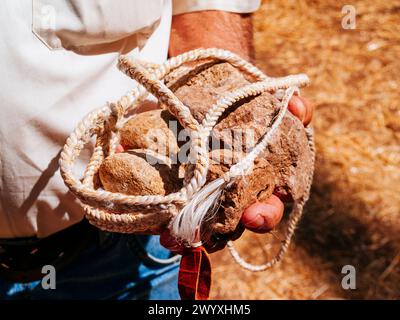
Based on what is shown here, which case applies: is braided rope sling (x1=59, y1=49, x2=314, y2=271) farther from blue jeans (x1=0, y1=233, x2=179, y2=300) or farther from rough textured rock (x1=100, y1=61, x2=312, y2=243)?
blue jeans (x1=0, y1=233, x2=179, y2=300)

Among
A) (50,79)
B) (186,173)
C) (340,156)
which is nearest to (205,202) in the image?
(186,173)

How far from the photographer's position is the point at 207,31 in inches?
42.7

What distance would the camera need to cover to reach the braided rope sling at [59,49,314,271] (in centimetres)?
74

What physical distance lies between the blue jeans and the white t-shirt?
187 millimetres

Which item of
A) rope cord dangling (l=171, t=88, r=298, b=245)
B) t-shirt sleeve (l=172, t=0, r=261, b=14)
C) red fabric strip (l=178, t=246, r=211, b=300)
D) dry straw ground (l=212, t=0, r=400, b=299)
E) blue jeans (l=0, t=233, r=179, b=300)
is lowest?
dry straw ground (l=212, t=0, r=400, b=299)

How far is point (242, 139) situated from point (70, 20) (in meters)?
0.31

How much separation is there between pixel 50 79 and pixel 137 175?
21cm

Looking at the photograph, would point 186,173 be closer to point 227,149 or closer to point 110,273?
point 227,149

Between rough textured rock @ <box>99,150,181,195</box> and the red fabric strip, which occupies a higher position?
rough textured rock @ <box>99,150,181,195</box>

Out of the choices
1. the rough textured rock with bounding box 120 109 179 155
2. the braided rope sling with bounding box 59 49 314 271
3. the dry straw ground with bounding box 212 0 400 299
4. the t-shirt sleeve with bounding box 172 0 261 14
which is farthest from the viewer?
the dry straw ground with bounding box 212 0 400 299

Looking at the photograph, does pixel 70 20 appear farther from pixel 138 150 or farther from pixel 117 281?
pixel 117 281

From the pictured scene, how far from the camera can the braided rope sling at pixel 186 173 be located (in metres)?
0.74

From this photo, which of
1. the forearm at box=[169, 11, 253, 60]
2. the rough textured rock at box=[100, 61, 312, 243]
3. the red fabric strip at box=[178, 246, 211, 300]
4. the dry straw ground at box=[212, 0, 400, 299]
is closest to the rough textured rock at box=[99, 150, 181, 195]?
the rough textured rock at box=[100, 61, 312, 243]

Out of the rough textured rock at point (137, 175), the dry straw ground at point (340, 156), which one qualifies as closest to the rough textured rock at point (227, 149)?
the rough textured rock at point (137, 175)
